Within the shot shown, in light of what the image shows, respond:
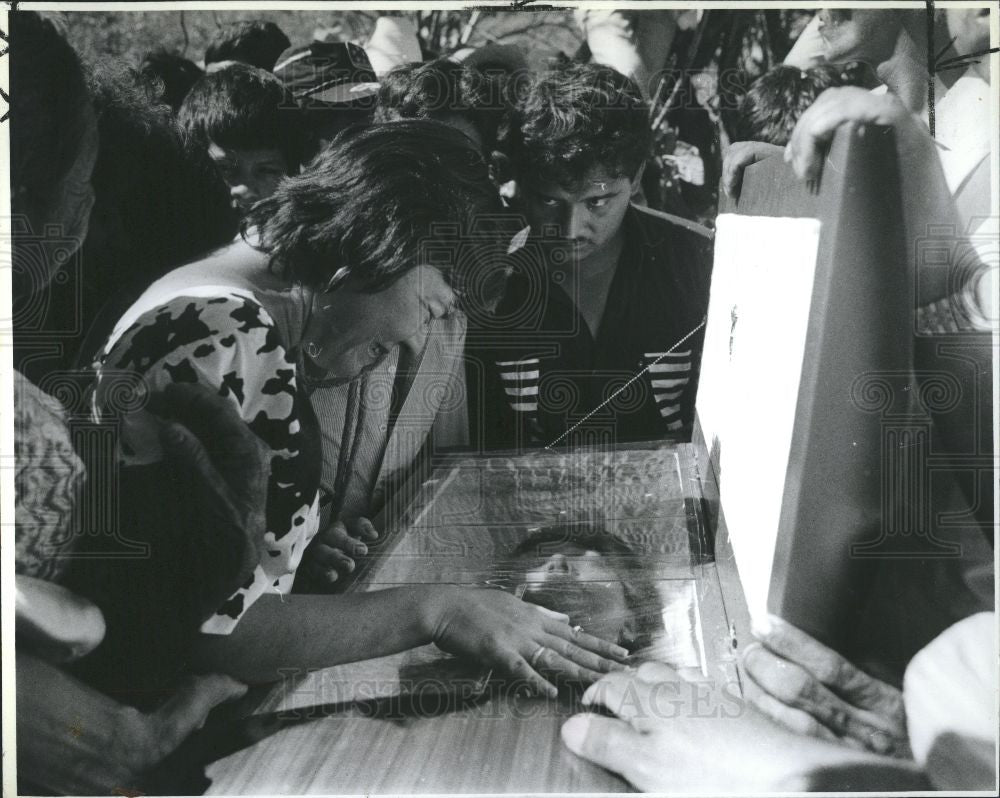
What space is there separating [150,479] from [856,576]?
215 centimetres

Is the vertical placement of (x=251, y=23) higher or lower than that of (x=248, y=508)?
higher

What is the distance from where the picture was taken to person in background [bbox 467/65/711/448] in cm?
300

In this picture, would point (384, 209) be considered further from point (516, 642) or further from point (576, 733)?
point (576, 733)

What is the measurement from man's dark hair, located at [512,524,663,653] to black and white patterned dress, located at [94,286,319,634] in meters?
0.74

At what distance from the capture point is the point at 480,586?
3021 millimetres

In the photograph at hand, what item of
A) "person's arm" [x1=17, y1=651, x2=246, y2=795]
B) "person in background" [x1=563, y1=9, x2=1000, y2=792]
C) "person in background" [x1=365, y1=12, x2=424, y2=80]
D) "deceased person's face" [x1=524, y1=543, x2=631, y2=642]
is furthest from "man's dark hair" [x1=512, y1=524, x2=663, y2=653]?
"person in background" [x1=365, y1=12, x2=424, y2=80]

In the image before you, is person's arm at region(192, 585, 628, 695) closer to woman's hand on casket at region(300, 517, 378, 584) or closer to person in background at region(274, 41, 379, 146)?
woman's hand on casket at region(300, 517, 378, 584)

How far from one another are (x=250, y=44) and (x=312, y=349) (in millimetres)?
956

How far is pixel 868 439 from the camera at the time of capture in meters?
2.95

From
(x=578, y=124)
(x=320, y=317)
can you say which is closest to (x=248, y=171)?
(x=320, y=317)

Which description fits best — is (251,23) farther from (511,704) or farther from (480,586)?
(511,704)

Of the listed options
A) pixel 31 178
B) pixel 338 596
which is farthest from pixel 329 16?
pixel 338 596

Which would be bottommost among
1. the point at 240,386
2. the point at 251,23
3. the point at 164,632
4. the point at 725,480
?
the point at 164,632

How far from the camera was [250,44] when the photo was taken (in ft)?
9.87
